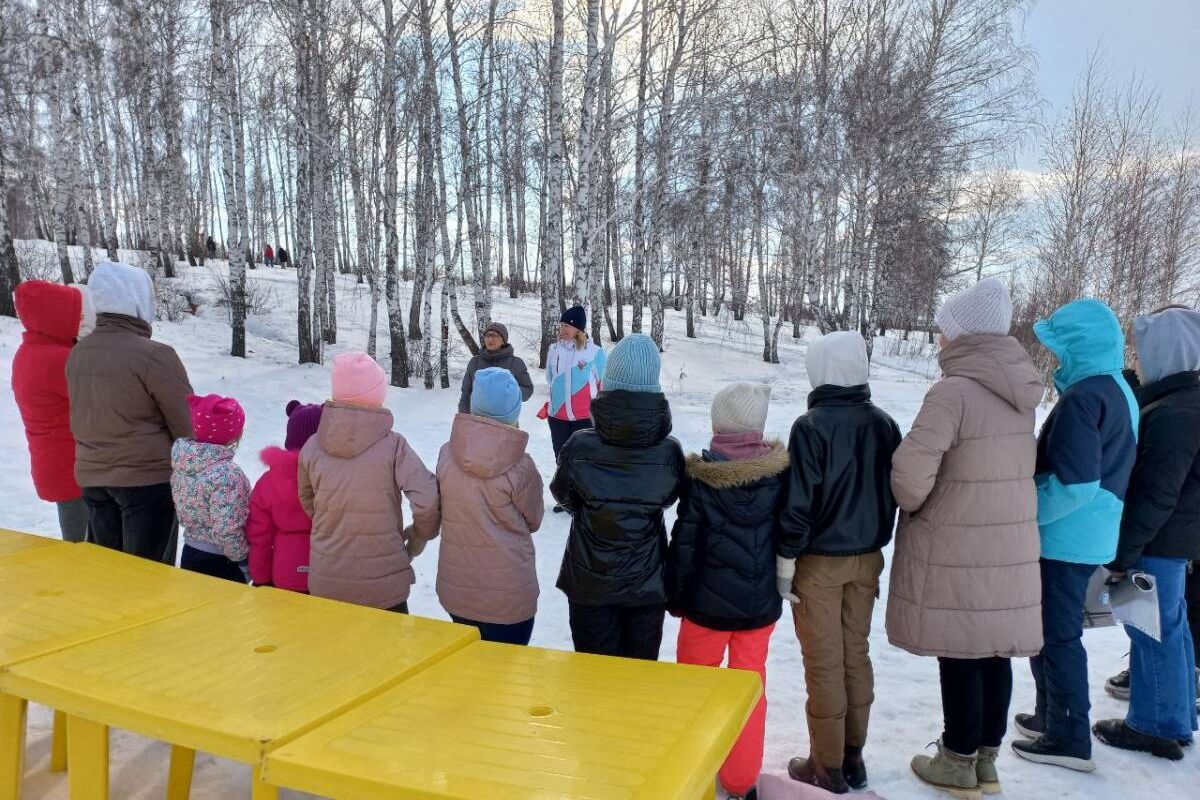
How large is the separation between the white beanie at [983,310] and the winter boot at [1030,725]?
1737mm

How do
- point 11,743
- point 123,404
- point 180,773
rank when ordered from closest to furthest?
point 11,743, point 180,773, point 123,404

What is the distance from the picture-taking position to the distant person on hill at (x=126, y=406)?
3.11m

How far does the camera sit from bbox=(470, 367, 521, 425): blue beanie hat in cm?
278

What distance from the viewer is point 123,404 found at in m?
3.13

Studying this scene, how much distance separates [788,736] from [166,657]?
2391mm

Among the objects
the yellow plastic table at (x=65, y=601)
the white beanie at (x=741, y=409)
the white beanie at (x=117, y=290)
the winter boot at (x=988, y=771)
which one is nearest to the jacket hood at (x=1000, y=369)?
the white beanie at (x=741, y=409)

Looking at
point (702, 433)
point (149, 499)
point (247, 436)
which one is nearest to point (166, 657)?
point (149, 499)

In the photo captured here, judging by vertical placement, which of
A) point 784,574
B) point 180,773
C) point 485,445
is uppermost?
point 485,445

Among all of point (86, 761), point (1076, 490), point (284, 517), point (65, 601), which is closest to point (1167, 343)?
point (1076, 490)

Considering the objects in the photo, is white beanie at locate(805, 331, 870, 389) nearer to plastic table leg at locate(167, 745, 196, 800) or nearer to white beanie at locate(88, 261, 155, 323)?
plastic table leg at locate(167, 745, 196, 800)

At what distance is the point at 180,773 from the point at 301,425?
52.2 inches

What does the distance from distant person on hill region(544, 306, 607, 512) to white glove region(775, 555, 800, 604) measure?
329cm

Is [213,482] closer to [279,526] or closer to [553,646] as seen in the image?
[279,526]

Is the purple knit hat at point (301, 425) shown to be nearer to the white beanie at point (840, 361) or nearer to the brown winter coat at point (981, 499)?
the white beanie at point (840, 361)
